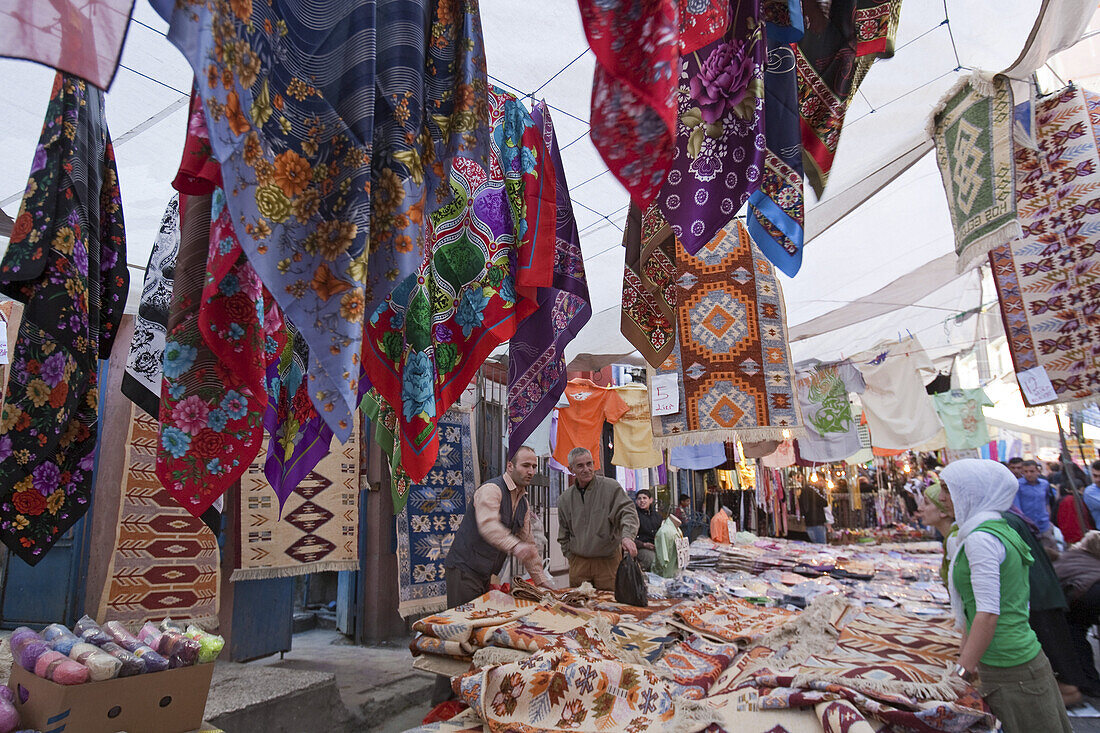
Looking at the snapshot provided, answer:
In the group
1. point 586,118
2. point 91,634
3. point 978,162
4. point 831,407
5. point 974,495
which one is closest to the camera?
point 91,634

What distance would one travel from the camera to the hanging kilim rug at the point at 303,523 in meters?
4.50

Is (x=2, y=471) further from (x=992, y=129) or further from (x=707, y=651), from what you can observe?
(x=992, y=129)

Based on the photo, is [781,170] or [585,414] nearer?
[781,170]

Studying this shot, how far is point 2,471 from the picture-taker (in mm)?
1712

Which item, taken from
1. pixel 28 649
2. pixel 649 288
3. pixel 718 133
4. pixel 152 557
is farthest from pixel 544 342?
pixel 152 557

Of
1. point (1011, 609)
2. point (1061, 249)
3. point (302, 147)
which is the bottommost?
point (1011, 609)

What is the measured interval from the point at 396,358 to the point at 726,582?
18.0 ft

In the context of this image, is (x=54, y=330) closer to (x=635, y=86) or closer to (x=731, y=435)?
(x=635, y=86)

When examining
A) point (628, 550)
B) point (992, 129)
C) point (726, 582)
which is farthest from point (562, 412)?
point (992, 129)

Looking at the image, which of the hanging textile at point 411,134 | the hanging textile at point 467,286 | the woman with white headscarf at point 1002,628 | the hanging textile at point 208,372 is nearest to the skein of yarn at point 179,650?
the hanging textile at point 208,372

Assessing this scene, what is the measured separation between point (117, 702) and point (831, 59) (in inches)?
124

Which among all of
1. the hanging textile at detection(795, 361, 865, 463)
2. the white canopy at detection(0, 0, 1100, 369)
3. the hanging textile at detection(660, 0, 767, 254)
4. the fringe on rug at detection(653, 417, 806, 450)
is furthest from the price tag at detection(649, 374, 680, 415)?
the hanging textile at detection(795, 361, 865, 463)

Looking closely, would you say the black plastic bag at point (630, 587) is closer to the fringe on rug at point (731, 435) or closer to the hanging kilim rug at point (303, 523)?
the fringe on rug at point (731, 435)

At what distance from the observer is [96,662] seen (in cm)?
192
